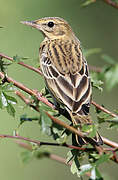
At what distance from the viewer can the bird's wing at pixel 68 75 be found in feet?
12.9

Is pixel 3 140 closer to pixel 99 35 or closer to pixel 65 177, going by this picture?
pixel 65 177

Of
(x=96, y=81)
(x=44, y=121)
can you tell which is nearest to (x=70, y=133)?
(x=44, y=121)

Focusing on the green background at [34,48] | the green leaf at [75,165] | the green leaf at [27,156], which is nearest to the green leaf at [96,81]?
the green leaf at [75,165]

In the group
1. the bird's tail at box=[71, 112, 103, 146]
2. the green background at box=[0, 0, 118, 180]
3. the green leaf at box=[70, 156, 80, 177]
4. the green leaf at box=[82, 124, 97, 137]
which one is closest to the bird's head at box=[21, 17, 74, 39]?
the bird's tail at box=[71, 112, 103, 146]

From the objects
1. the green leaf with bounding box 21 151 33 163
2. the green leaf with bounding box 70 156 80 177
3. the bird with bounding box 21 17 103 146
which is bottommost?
the green leaf with bounding box 70 156 80 177

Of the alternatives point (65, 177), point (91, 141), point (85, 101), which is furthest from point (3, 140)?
point (91, 141)

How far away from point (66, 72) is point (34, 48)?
4.78 metres

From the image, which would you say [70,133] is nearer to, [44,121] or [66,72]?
[44,121]

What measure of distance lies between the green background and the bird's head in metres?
2.72

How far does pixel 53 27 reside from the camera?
562 centimetres

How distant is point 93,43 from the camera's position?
1056 cm

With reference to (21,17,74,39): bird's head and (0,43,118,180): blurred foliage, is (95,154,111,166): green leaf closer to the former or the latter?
(0,43,118,180): blurred foliage

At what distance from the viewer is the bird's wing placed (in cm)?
392

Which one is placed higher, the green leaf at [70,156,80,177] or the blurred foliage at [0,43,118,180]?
the blurred foliage at [0,43,118,180]
